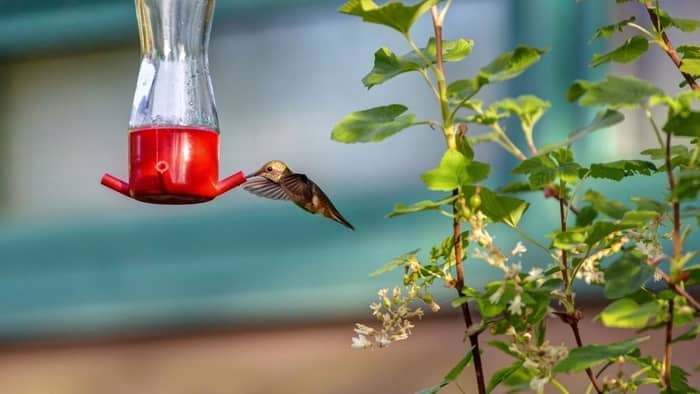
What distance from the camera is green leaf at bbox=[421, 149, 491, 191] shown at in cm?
131

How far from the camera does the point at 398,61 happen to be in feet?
4.65

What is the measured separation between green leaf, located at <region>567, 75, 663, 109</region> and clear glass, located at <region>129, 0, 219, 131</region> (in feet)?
3.58

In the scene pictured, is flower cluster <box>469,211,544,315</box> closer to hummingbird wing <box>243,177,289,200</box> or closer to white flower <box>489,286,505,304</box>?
white flower <box>489,286,505,304</box>

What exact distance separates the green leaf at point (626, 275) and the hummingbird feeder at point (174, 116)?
3.00ft

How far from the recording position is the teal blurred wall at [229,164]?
3475 millimetres

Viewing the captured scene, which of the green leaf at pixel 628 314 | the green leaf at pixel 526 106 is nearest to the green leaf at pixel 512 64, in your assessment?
the green leaf at pixel 526 106

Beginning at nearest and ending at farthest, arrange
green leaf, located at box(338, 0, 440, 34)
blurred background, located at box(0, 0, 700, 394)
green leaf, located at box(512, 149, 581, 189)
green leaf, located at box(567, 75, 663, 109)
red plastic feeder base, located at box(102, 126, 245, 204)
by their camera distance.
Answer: green leaf, located at box(567, 75, 663, 109), green leaf, located at box(338, 0, 440, 34), green leaf, located at box(512, 149, 581, 189), red plastic feeder base, located at box(102, 126, 245, 204), blurred background, located at box(0, 0, 700, 394)

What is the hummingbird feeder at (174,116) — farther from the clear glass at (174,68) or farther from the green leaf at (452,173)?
the green leaf at (452,173)

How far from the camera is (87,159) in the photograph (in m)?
4.11

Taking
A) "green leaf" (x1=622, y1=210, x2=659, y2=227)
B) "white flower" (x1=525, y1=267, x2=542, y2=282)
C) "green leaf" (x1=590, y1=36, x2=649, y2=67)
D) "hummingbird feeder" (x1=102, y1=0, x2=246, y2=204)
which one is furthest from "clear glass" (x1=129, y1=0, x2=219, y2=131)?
"green leaf" (x1=622, y1=210, x2=659, y2=227)

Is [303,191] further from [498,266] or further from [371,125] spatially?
[498,266]

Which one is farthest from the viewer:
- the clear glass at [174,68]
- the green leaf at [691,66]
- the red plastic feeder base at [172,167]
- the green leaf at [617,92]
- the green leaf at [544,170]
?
the clear glass at [174,68]

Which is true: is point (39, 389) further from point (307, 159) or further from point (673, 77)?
point (673, 77)

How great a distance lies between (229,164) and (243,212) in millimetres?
203
